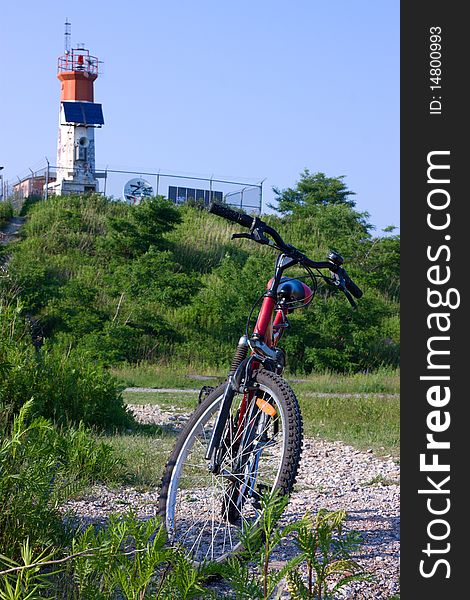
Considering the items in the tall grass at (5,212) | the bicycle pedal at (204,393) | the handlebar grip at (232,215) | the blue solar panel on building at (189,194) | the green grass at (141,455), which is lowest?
the green grass at (141,455)

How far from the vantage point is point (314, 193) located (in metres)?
39.5

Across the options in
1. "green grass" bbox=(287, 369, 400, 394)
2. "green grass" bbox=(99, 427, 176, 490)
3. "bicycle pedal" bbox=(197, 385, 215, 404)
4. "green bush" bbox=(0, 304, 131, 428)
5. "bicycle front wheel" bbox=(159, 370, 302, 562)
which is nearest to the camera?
"bicycle front wheel" bbox=(159, 370, 302, 562)

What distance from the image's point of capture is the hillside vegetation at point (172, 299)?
67.8 ft

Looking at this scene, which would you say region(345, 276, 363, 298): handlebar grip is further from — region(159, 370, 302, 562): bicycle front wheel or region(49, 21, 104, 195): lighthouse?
region(49, 21, 104, 195): lighthouse

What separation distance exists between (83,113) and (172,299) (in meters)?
27.6

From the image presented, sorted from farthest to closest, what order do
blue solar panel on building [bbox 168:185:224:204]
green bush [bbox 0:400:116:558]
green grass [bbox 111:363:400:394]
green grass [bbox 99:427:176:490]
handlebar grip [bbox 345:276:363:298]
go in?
blue solar panel on building [bbox 168:185:224:204] < green grass [bbox 111:363:400:394] < green grass [bbox 99:427:176:490] < handlebar grip [bbox 345:276:363:298] < green bush [bbox 0:400:116:558]

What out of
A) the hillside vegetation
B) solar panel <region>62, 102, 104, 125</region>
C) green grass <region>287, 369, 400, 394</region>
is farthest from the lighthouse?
green grass <region>287, 369, 400, 394</region>

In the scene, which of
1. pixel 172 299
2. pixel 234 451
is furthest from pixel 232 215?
pixel 172 299

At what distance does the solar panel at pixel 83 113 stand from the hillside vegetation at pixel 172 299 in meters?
18.4

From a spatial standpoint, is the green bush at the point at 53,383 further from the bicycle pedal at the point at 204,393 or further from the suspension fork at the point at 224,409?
the suspension fork at the point at 224,409

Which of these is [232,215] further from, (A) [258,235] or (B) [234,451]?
(B) [234,451]

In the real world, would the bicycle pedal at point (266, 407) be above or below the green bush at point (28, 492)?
above

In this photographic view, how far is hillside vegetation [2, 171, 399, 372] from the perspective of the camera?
20656 millimetres

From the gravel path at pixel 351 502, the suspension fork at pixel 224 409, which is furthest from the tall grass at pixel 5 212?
the suspension fork at pixel 224 409
